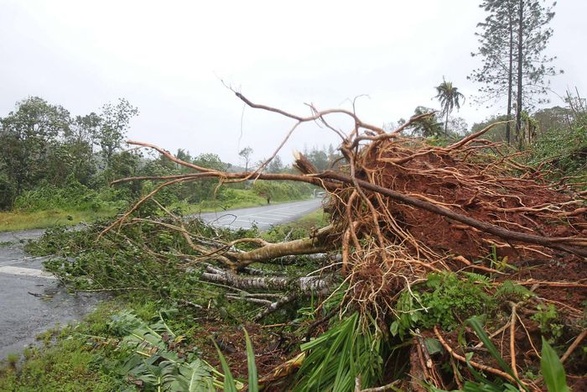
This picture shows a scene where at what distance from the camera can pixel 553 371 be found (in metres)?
1.29

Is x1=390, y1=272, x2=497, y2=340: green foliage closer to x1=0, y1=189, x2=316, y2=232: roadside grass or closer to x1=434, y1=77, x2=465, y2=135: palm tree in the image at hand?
x1=0, y1=189, x2=316, y2=232: roadside grass

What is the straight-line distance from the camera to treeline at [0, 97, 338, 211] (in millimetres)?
11898

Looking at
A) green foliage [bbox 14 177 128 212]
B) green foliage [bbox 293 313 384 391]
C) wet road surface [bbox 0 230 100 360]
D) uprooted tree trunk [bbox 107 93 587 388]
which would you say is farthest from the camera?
green foliage [bbox 14 177 128 212]

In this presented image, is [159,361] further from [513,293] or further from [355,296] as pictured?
[513,293]

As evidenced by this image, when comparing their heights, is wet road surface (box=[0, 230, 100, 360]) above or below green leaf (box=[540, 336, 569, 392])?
below

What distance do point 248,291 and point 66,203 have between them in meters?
9.92

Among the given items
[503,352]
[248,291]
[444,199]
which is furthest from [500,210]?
[248,291]

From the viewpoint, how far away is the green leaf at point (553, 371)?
4.20 feet

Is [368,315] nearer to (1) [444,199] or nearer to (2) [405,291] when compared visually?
(2) [405,291]

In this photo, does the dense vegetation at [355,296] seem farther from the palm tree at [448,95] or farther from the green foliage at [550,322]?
the palm tree at [448,95]

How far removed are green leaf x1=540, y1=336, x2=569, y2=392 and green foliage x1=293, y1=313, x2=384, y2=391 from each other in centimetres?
86

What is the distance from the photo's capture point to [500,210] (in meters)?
3.23

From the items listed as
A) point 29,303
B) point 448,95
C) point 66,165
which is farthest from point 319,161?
point 29,303

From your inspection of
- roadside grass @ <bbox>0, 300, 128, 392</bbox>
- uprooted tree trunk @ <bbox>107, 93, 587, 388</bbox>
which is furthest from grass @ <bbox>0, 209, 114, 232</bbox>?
uprooted tree trunk @ <bbox>107, 93, 587, 388</bbox>
